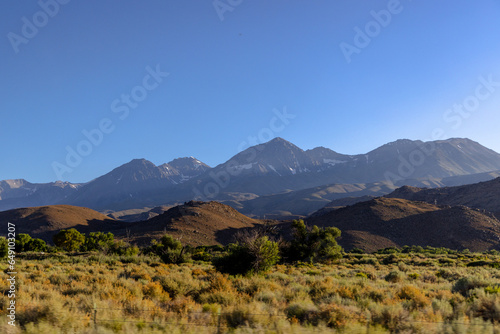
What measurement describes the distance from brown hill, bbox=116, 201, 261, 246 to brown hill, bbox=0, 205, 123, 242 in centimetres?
2023

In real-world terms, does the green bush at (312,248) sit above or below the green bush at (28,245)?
below

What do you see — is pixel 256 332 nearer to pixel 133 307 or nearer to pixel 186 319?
pixel 186 319

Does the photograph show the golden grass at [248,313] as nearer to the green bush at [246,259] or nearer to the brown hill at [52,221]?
the green bush at [246,259]

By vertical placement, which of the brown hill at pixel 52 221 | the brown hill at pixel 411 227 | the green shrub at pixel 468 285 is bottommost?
the brown hill at pixel 411 227

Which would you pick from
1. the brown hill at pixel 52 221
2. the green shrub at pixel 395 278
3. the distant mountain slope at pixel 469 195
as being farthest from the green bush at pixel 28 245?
the distant mountain slope at pixel 469 195

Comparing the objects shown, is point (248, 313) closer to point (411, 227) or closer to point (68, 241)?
point (68, 241)

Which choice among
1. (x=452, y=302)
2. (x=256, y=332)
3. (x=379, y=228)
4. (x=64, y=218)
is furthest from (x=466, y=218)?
(x=64, y=218)

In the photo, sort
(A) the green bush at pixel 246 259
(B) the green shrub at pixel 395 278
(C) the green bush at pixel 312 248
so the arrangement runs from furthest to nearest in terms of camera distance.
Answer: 1. (C) the green bush at pixel 312 248
2. (A) the green bush at pixel 246 259
3. (B) the green shrub at pixel 395 278

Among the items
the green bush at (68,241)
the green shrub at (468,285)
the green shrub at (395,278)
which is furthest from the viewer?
the green bush at (68,241)

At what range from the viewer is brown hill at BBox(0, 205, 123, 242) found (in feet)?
299

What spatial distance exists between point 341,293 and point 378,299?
1.27m

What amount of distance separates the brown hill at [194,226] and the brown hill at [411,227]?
90.7 ft

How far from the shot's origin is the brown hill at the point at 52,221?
9119 centimetres

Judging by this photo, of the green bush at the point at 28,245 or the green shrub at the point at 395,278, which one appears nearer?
the green shrub at the point at 395,278
